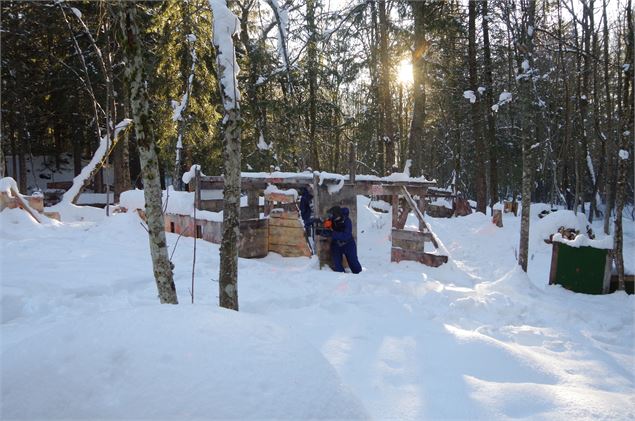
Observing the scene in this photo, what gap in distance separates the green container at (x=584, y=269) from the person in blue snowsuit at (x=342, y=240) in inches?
148

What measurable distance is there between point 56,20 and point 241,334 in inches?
879

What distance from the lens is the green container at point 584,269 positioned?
7.36 m

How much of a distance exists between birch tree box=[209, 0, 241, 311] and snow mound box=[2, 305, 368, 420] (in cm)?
187

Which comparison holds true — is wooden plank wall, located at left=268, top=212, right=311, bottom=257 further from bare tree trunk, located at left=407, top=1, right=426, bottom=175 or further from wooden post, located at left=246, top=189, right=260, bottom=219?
bare tree trunk, located at left=407, top=1, right=426, bottom=175

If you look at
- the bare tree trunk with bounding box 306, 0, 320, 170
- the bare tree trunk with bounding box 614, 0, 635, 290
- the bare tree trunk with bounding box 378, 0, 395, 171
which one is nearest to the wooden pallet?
the bare tree trunk with bounding box 614, 0, 635, 290

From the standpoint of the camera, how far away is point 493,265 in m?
10.4

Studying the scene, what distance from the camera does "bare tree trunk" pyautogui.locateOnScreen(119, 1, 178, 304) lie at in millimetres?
3645

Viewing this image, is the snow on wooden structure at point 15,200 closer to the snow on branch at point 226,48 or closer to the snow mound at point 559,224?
the snow on branch at point 226,48

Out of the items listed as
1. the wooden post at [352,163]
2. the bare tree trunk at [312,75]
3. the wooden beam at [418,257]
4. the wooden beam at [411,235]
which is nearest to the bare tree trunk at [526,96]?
the wooden beam at [418,257]

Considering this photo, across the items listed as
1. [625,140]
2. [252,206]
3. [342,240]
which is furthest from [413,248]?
[252,206]

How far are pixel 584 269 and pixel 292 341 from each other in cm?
700

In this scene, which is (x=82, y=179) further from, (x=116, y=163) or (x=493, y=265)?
(x=493, y=265)

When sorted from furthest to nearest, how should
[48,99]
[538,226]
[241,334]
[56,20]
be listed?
[48,99] → [56,20] → [538,226] → [241,334]

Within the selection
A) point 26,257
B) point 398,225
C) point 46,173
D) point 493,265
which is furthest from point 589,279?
point 46,173
